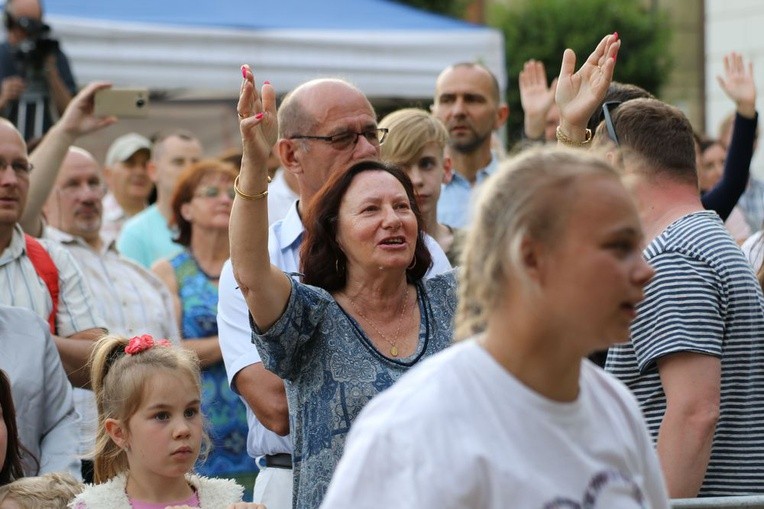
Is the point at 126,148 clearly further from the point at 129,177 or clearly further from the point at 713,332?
the point at 713,332

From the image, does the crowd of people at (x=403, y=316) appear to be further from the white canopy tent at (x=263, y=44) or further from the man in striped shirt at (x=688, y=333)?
the white canopy tent at (x=263, y=44)

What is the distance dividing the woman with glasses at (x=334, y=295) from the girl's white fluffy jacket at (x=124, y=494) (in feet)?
1.86

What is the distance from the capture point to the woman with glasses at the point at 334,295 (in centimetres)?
316

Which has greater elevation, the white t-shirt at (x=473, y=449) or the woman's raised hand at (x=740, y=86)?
the white t-shirt at (x=473, y=449)

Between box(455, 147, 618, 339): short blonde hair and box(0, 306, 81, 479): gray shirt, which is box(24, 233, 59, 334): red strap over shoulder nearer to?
box(0, 306, 81, 479): gray shirt

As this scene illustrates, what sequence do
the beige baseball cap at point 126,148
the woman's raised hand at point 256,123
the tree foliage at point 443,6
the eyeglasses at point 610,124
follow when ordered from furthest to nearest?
the tree foliage at point 443,6, the beige baseball cap at point 126,148, the eyeglasses at point 610,124, the woman's raised hand at point 256,123

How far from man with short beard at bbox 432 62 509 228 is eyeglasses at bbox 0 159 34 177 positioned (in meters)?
Answer: 2.21

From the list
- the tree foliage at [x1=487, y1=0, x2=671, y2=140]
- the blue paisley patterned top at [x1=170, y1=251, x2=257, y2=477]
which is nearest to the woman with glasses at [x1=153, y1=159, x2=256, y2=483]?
the blue paisley patterned top at [x1=170, y1=251, x2=257, y2=477]

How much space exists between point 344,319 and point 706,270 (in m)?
0.93

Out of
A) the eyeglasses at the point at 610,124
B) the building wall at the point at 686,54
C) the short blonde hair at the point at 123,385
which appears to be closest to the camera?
the eyeglasses at the point at 610,124

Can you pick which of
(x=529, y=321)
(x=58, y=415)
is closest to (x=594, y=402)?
(x=529, y=321)

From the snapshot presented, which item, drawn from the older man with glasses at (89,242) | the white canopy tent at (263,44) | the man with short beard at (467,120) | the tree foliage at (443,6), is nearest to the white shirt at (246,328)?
the older man with glasses at (89,242)

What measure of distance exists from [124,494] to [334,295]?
90 centimetres

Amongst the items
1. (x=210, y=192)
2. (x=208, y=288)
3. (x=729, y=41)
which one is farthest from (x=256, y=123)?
(x=729, y=41)
